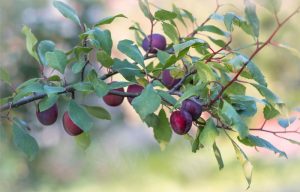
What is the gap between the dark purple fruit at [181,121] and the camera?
597 mm

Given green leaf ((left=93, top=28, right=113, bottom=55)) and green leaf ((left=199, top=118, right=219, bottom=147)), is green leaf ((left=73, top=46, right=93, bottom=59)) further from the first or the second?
green leaf ((left=199, top=118, right=219, bottom=147))

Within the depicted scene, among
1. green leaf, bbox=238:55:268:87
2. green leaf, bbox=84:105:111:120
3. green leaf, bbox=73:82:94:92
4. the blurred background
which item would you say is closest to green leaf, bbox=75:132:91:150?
green leaf, bbox=84:105:111:120

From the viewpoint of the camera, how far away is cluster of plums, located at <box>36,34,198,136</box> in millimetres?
598

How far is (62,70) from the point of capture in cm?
65

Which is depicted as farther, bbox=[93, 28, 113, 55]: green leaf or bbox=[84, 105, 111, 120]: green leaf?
bbox=[84, 105, 111, 120]: green leaf

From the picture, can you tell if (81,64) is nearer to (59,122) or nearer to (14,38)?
(14,38)

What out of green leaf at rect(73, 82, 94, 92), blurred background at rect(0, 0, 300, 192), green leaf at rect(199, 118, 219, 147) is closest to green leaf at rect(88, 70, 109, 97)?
green leaf at rect(73, 82, 94, 92)

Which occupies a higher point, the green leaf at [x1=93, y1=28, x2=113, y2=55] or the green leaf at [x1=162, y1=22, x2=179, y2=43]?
the green leaf at [x1=93, y1=28, x2=113, y2=55]

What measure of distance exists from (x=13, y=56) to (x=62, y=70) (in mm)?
1705

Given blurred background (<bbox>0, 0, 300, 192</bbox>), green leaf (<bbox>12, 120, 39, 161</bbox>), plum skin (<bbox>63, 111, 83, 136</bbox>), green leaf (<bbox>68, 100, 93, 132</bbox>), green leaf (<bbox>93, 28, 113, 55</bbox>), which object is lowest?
blurred background (<bbox>0, 0, 300, 192</bbox>)

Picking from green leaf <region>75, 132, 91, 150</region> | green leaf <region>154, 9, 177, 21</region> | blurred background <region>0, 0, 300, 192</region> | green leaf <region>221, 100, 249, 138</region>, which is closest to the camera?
green leaf <region>221, 100, 249, 138</region>

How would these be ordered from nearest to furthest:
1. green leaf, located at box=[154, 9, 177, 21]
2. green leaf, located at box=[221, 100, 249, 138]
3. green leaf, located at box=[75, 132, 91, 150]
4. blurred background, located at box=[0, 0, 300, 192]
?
1. green leaf, located at box=[221, 100, 249, 138]
2. green leaf, located at box=[154, 9, 177, 21]
3. green leaf, located at box=[75, 132, 91, 150]
4. blurred background, located at box=[0, 0, 300, 192]

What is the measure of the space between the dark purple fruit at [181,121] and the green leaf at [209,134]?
2cm

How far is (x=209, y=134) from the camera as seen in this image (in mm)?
591
